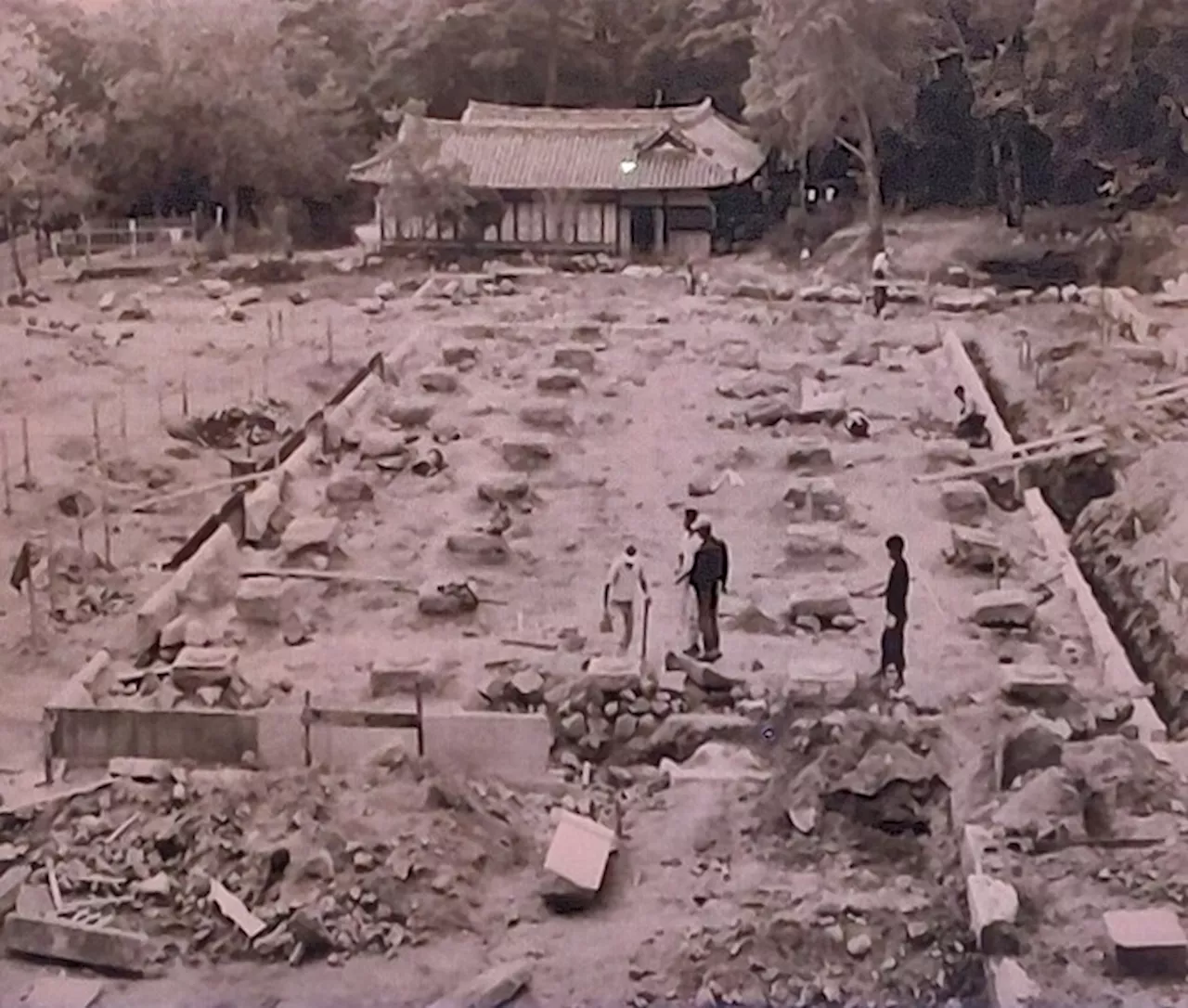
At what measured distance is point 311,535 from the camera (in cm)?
522

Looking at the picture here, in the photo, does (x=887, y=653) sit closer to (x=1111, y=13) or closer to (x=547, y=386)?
(x=547, y=386)

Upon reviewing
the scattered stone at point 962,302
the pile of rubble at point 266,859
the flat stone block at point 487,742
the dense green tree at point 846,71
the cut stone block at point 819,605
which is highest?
the dense green tree at point 846,71

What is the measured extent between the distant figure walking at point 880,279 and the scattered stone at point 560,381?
95 centimetres

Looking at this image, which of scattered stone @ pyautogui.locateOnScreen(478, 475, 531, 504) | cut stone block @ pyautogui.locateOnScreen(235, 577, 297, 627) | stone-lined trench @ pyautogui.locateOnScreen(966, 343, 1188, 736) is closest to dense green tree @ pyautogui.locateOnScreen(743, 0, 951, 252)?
stone-lined trench @ pyautogui.locateOnScreen(966, 343, 1188, 736)

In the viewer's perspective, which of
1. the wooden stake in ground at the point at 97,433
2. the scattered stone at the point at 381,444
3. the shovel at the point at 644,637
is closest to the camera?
the shovel at the point at 644,637

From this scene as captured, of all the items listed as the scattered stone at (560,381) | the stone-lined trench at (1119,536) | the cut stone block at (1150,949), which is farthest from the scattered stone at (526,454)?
the cut stone block at (1150,949)

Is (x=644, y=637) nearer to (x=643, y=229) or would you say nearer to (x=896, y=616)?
(x=896, y=616)

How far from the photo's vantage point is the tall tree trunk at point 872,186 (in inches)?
209

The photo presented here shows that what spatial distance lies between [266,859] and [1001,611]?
2.09 meters

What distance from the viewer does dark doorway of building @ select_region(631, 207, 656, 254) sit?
18.0 feet

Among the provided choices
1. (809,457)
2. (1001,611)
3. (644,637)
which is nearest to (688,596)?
(644,637)

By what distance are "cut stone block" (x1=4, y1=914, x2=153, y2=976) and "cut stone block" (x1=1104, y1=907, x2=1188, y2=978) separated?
2225mm

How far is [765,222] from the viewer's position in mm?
5520

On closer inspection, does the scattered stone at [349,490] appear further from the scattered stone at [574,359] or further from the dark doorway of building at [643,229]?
the dark doorway of building at [643,229]
